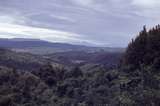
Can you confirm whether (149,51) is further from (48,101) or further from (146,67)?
(48,101)

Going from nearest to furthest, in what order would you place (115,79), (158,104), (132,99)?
(158,104) → (132,99) → (115,79)

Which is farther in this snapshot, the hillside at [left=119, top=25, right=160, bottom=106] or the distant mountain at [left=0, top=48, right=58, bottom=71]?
the distant mountain at [left=0, top=48, right=58, bottom=71]

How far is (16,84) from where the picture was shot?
113 ft

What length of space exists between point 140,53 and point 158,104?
1304 cm

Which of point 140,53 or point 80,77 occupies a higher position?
point 140,53

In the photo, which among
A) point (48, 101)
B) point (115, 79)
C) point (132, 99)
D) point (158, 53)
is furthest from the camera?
point (158, 53)

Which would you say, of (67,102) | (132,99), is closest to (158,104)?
(132,99)

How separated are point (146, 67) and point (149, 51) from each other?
Answer: 3.21 metres

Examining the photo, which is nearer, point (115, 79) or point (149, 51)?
point (115, 79)

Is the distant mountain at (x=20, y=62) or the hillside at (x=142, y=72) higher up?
the hillside at (x=142, y=72)

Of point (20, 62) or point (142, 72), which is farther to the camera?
point (20, 62)

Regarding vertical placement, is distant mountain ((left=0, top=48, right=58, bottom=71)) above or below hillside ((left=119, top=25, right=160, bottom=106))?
below

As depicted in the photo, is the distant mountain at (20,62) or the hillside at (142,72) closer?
the hillside at (142,72)

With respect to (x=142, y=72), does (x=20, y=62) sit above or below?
below
